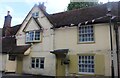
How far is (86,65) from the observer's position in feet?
66.7

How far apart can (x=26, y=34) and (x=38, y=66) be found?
4.40 m

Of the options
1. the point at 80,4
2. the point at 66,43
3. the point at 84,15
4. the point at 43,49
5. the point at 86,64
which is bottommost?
the point at 86,64

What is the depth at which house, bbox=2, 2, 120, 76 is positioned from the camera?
19516 mm

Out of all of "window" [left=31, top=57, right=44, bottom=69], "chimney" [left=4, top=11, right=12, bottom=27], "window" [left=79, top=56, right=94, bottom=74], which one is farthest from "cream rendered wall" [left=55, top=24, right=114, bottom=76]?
"chimney" [left=4, top=11, right=12, bottom=27]

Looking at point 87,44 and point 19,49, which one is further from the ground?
point 87,44

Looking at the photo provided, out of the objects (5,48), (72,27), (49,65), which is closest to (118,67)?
(72,27)

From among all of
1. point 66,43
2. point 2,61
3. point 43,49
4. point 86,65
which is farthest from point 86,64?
point 2,61

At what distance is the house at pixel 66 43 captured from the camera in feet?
64.0

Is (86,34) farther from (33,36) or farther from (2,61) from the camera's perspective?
(2,61)

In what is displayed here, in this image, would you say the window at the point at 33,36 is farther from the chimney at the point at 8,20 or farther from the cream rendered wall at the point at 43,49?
the chimney at the point at 8,20

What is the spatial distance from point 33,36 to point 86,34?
280 inches

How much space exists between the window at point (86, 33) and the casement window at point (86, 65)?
5.75ft

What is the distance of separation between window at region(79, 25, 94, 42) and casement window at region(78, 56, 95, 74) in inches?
69.0

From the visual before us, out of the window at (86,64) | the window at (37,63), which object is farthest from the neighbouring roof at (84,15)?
the window at (37,63)
